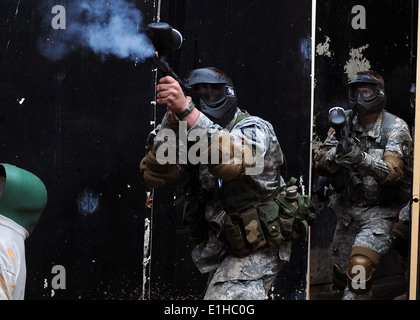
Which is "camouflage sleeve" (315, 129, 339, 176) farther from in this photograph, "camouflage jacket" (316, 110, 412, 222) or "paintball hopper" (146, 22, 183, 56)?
"paintball hopper" (146, 22, 183, 56)

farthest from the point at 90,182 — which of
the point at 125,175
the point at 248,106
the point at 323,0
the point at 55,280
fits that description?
the point at 323,0

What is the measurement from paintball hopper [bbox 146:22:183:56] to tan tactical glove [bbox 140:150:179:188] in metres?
0.72

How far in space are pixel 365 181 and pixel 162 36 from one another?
275 centimetres

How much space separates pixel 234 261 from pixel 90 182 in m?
1.90

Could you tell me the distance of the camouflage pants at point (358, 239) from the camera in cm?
573

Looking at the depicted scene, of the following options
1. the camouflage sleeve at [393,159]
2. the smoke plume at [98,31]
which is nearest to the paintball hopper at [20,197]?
the smoke plume at [98,31]

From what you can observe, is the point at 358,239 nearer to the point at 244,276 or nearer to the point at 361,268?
the point at 361,268

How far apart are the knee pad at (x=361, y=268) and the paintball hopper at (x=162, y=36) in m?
2.50

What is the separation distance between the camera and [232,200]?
14.6ft

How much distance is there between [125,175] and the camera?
5.99 m

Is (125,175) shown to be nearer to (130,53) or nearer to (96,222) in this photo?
(96,222)

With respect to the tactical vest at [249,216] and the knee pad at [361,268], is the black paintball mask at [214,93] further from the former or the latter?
the knee pad at [361,268]
